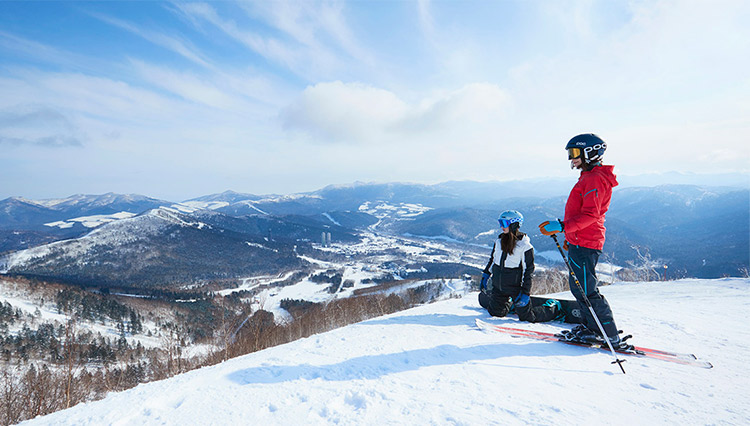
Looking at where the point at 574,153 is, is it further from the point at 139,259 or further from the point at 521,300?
the point at 139,259

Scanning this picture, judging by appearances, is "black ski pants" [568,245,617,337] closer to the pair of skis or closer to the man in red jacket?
the man in red jacket

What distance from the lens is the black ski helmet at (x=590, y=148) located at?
4805 mm

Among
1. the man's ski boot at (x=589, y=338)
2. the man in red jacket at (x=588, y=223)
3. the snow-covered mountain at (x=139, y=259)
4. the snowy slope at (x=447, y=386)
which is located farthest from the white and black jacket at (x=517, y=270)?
the snow-covered mountain at (x=139, y=259)

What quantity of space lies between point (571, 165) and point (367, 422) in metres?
4.91

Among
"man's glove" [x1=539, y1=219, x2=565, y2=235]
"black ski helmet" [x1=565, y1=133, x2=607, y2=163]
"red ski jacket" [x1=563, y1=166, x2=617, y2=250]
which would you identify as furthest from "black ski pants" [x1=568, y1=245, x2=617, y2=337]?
"black ski helmet" [x1=565, y1=133, x2=607, y2=163]

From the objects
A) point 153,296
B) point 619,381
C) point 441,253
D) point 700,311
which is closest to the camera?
point 619,381

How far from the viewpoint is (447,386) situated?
10.8ft

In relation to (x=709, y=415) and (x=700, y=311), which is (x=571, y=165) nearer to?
(x=709, y=415)

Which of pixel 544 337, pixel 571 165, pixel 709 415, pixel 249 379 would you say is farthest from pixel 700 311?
pixel 249 379

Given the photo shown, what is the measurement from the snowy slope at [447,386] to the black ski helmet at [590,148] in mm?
2949

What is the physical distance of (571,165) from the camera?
5059 mm

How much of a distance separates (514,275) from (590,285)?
1.36 meters

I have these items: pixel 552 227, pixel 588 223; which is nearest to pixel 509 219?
pixel 552 227

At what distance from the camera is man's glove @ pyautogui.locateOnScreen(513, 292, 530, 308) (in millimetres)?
5797
